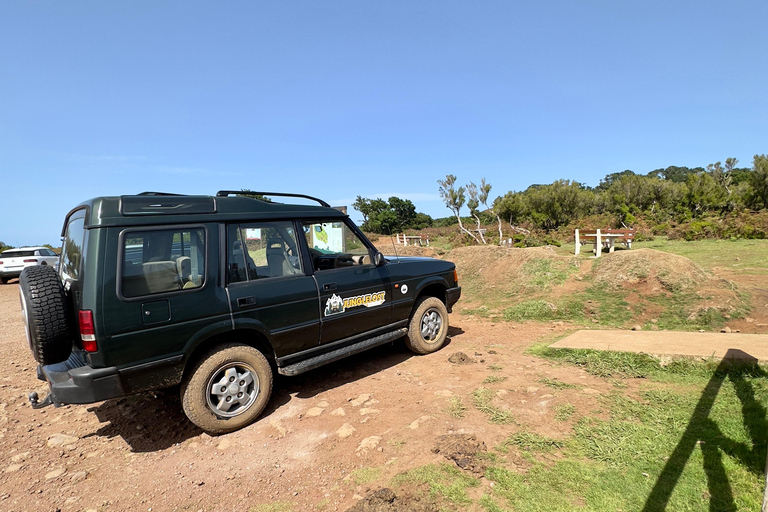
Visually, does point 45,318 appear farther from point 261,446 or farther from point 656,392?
point 656,392

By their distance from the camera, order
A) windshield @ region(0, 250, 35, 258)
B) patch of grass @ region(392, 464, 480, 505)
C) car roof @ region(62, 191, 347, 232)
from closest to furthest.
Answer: patch of grass @ region(392, 464, 480, 505) → car roof @ region(62, 191, 347, 232) → windshield @ region(0, 250, 35, 258)

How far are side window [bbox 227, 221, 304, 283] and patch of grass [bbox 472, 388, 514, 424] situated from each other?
7.27 ft

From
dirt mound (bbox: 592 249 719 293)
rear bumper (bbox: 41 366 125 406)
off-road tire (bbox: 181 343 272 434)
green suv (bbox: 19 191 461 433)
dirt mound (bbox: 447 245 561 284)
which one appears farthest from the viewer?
dirt mound (bbox: 447 245 561 284)

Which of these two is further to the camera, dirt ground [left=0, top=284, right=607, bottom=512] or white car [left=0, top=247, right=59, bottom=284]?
white car [left=0, top=247, right=59, bottom=284]

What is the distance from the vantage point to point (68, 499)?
2.83 metres

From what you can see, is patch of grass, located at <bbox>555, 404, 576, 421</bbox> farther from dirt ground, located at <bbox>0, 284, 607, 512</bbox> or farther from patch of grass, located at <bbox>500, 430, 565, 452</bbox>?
patch of grass, located at <bbox>500, 430, 565, 452</bbox>

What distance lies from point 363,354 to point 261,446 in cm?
248

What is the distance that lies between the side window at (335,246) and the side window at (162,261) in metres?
1.33

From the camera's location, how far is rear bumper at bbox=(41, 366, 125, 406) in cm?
300

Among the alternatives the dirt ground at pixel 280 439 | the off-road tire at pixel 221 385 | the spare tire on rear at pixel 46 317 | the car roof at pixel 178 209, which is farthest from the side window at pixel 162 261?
the dirt ground at pixel 280 439

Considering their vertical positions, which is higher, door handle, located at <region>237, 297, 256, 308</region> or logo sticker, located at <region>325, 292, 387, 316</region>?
door handle, located at <region>237, 297, 256, 308</region>

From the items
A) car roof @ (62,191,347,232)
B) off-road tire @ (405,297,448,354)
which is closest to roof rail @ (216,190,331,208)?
car roof @ (62,191,347,232)

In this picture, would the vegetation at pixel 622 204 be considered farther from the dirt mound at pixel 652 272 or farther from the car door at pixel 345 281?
the car door at pixel 345 281

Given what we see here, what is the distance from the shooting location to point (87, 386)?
299cm
